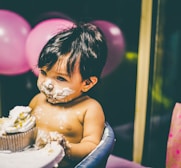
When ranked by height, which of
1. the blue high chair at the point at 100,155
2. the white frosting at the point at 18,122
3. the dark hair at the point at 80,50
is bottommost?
the blue high chair at the point at 100,155

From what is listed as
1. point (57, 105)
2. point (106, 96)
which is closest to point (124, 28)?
point (106, 96)

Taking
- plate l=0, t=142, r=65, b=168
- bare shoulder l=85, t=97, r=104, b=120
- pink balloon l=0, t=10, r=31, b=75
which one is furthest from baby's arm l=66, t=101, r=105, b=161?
pink balloon l=0, t=10, r=31, b=75

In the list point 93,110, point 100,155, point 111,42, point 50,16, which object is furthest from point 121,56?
point 100,155

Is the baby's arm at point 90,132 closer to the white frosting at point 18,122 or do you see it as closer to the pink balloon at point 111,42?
the white frosting at point 18,122

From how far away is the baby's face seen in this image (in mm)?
1435

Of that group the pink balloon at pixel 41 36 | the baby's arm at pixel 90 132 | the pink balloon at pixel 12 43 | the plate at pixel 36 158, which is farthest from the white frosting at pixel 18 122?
the pink balloon at pixel 12 43

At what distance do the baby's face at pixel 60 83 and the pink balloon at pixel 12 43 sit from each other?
1.63 feet

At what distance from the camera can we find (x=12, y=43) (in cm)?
188

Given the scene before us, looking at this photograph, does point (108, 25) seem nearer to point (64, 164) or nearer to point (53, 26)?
point (53, 26)

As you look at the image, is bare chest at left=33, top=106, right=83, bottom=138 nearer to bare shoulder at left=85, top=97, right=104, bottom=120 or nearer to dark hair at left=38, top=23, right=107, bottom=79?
bare shoulder at left=85, top=97, right=104, bottom=120

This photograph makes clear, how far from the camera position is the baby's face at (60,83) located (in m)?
1.43

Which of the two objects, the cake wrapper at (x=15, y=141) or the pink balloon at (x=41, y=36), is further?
the pink balloon at (x=41, y=36)

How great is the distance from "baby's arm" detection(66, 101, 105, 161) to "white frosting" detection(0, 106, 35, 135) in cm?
24

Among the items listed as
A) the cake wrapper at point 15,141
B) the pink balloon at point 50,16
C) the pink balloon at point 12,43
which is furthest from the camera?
the pink balloon at point 50,16
